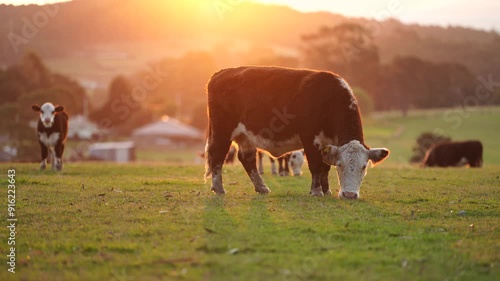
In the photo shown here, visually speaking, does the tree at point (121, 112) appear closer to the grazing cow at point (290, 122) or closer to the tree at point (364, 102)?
the tree at point (364, 102)

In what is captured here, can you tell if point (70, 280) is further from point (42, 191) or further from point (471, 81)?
point (471, 81)

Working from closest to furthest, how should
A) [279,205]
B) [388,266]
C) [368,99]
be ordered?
[388,266] → [279,205] → [368,99]

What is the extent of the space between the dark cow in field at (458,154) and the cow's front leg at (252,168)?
18.9 metres

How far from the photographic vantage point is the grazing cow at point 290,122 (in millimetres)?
12516

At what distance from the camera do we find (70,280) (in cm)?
685

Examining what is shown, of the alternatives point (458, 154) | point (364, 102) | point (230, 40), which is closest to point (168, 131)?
point (364, 102)

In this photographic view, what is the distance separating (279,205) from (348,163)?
1.54 metres

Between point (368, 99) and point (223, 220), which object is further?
point (368, 99)

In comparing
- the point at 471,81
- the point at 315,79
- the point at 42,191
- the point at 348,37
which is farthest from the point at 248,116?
the point at 471,81

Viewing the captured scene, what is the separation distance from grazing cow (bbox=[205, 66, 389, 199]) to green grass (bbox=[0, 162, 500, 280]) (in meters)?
0.65

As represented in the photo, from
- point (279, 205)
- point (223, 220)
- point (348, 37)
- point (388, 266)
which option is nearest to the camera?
point (388, 266)

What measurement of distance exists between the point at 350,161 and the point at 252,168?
2599 millimetres

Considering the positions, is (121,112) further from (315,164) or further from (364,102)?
(315,164)

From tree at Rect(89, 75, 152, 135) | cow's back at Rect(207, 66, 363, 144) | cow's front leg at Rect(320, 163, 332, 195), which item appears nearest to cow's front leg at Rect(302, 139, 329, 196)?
cow's front leg at Rect(320, 163, 332, 195)
